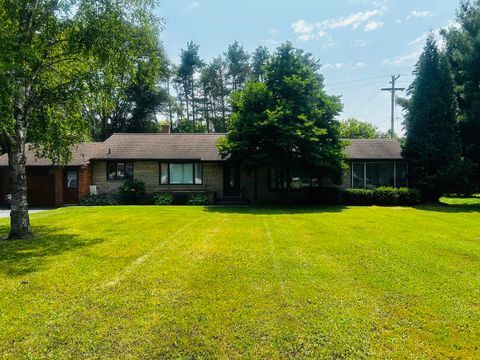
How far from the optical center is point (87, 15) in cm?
870

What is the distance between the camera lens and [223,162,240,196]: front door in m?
21.0

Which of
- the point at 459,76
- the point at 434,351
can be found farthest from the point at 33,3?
the point at 459,76

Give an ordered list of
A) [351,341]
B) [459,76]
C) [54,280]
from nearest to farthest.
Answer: [351,341] → [54,280] → [459,76]

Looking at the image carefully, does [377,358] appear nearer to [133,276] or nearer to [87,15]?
[133,276]

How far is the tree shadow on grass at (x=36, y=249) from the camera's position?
20.5 ft

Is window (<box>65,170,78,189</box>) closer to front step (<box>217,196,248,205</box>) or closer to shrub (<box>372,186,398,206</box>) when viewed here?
front step (<box>217,196,248,205</box>)

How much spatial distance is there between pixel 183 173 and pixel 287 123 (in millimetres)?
7778

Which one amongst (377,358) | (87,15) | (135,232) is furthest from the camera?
(135,232)

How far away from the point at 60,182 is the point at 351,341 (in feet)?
65.1

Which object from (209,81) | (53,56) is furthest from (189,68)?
(53,56)

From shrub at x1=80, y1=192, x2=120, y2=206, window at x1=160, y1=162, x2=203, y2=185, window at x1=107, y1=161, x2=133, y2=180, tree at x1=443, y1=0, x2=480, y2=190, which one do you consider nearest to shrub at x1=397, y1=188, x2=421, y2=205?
tree at x1=443, y1=0, x2=480, y2=190

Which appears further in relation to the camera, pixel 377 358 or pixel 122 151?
pixel 122 151

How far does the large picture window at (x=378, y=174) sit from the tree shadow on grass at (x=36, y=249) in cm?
1720

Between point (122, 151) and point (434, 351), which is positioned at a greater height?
point (122, 151)
